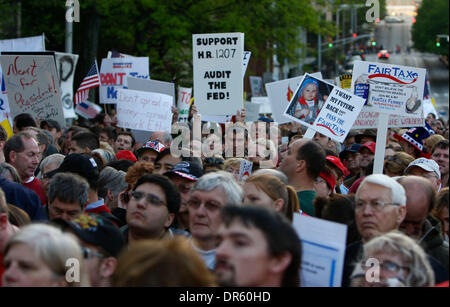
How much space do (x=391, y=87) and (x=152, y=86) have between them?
14.9 feet

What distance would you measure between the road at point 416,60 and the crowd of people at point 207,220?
1746 inches

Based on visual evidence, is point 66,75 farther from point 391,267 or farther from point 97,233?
point 391,267

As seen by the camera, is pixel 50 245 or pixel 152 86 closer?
pixel 50 245

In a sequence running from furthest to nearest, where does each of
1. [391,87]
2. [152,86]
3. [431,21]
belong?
1. [431,21]
2. [152,86]
3. [391,87]

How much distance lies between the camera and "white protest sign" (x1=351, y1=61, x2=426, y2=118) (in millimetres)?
8648

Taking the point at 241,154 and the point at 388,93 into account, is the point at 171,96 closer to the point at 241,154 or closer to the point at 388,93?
the point at 241,154

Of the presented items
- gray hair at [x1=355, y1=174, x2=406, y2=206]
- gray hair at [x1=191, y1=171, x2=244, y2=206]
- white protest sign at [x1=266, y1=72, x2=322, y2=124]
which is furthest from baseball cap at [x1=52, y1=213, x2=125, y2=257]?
white protest sign at [x1=266, y1=72, x2=322, y2=124]

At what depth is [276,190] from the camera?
17.1ft

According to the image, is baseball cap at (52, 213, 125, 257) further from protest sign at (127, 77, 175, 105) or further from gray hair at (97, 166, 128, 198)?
protest sign at (127, 77, 175, 105)

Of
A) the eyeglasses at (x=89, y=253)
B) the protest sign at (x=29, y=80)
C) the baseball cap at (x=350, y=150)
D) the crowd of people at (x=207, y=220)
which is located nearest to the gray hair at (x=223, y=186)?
the crowd of people at (x=207, y=220)

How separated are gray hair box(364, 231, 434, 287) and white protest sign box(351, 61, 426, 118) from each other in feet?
15.6

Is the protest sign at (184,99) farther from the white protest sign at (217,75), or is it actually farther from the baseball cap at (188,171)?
the baseball cap at (188,171)

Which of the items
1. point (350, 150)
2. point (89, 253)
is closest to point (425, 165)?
Result: point (350, 150)

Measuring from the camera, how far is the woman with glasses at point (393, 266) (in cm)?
376
